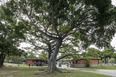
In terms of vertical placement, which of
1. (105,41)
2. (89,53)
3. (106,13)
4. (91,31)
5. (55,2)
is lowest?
(89,53)

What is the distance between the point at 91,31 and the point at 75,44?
7864mm

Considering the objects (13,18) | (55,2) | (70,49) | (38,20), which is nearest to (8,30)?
(13,18)

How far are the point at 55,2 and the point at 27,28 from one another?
275 inches

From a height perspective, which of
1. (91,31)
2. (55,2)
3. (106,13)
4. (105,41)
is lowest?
(105,41)

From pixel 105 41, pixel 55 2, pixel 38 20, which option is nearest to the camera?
pixel 55 2

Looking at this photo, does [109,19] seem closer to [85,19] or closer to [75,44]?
[85,19]

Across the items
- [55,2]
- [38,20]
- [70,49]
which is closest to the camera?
[55,2]

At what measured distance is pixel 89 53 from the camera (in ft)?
62.8

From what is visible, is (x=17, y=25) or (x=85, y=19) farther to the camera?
(x=17, y=25)

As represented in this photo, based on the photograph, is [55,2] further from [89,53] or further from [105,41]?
[89,53]

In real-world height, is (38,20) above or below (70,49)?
above

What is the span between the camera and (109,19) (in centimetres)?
909

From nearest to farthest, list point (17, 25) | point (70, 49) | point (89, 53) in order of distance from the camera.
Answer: point (17, 25) → point (89, 53) → point (70, 49)

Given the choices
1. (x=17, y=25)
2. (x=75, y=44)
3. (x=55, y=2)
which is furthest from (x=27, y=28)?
(x=75, y=44)
